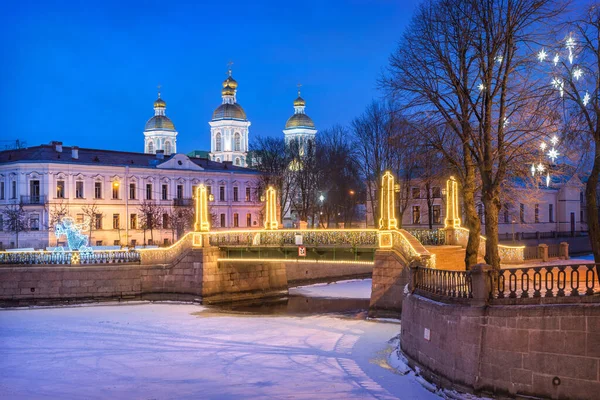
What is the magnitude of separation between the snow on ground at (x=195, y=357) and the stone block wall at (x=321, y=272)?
1427 cm

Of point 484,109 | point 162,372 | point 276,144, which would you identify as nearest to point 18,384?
point 162,372

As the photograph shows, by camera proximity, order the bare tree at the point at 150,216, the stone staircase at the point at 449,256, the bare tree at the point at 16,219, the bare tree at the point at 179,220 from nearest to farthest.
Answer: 1. the stone staircase at the point at 449,256
2. the bare tree at the point at 16,219
3. the bare tree at the point at 150,216
4. the bare tree at the point at 179,220

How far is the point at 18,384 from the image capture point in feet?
67.7

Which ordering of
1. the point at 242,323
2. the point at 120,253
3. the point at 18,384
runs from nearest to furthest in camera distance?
the point at 18,384
the point at 242,323
the point at 120,253

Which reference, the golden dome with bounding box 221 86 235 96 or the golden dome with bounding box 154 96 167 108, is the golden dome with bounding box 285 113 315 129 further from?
the golden dome with bounding box 154 96 167 108

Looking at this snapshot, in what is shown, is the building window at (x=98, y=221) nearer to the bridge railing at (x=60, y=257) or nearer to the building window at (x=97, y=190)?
the building window at (x=97, y=190)

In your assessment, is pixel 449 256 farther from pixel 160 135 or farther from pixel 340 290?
pixel 160 135

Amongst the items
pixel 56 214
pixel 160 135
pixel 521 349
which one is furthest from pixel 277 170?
pixel 521 349

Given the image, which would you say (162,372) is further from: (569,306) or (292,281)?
(292,281)

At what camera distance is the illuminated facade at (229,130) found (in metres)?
110

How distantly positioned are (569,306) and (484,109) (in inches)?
479

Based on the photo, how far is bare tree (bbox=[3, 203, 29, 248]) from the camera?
56.6m

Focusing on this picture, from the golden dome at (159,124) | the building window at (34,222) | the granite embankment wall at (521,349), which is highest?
→ the golden dome at (159,124)

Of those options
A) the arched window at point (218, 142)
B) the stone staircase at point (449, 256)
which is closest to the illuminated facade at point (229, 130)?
the arched window at point (218, 142)
